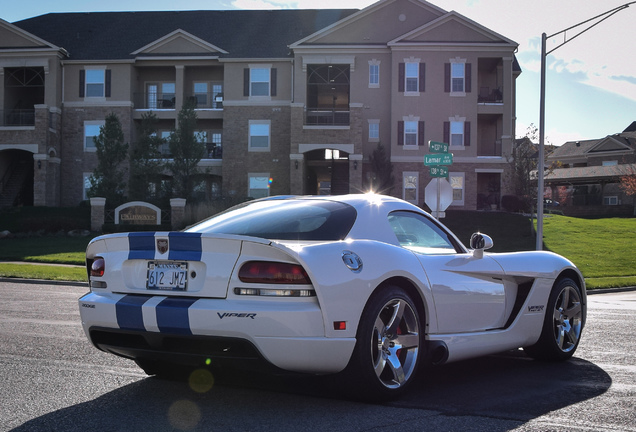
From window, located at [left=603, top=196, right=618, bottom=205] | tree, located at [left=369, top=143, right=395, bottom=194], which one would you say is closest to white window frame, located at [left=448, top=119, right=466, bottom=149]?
tree, located at [left=369, top=143, right=395, bottom=194]

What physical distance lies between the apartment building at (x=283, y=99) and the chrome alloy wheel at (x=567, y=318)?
3061 centimetres

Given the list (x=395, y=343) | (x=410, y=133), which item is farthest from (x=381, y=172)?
(x=395, y=343)

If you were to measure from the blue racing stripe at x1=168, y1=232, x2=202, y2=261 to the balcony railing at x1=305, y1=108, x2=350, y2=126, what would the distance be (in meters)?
34.2

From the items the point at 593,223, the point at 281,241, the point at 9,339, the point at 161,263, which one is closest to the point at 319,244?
the point at 281,241

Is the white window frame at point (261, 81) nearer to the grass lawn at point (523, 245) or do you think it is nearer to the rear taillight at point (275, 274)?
the grass lawn at point (523, 245)

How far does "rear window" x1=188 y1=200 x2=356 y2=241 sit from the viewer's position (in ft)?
16.4

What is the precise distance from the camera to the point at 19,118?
42438 mm

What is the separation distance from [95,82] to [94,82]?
6cm

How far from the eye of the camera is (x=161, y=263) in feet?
15.9

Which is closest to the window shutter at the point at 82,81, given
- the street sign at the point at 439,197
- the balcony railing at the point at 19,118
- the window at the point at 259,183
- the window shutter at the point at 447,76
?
the balcony railing at the point at 19,118

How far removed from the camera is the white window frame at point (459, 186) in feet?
130

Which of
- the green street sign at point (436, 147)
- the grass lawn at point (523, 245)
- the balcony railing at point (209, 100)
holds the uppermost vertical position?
the balcony railing at point (209, 100)

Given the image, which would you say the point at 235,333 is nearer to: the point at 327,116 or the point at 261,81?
the point at 327,116

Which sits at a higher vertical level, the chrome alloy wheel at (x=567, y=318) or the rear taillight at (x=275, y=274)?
the rear taillight at (x=275, y=274)
